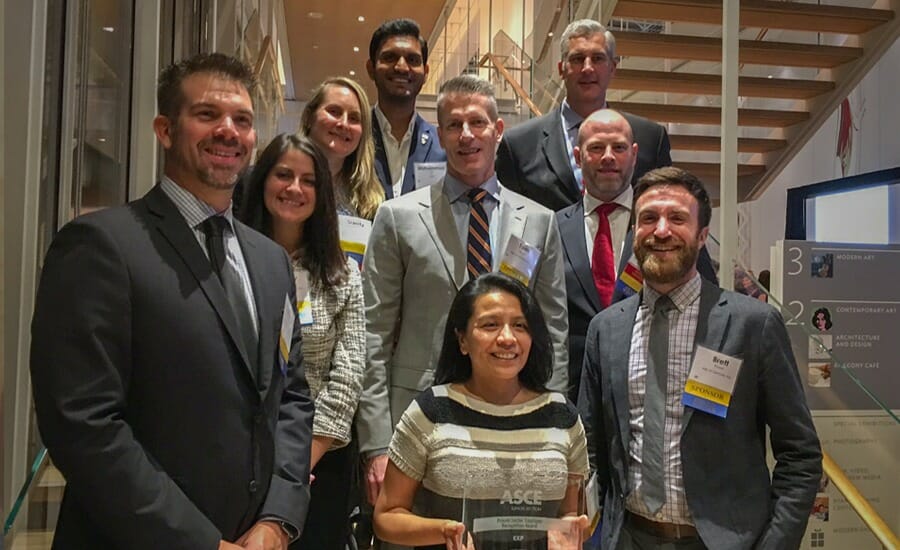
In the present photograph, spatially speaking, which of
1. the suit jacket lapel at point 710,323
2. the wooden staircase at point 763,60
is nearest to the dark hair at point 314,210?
the suit jacket lapel at point 710,323

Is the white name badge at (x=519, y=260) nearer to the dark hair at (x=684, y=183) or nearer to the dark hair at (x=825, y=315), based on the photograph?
the dark hair at (x=684, y=183)

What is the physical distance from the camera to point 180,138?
1588mm

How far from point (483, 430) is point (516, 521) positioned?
281 millimetres

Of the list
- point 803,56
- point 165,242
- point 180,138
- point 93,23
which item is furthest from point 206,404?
point 803,56

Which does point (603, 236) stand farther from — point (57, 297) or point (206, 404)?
point (57, 297)

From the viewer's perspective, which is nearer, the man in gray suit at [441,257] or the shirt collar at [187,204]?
the shirt collar at [187,204]

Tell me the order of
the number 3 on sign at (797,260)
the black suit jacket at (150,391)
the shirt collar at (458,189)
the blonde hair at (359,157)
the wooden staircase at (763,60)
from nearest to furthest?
the black suit jacket at (150,391) < the shirt collar at (458,189) < the blonde hair at (359,157) < the number 3 on sign at (797,260) < the wooden staircase at (763,60)

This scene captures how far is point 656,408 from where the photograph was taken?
2090 millimetres

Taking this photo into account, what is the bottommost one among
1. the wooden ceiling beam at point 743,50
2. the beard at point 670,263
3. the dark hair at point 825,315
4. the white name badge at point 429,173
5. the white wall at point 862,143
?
the dark hair at point 825,315

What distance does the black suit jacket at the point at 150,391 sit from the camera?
1356 millimetres

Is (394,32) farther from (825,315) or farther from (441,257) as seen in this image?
(825,315)

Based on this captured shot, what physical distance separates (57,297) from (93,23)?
170 centimetres

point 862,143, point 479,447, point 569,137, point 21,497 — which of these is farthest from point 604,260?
point 862,143

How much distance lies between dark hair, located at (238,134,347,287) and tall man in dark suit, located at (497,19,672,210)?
3.49 feet
